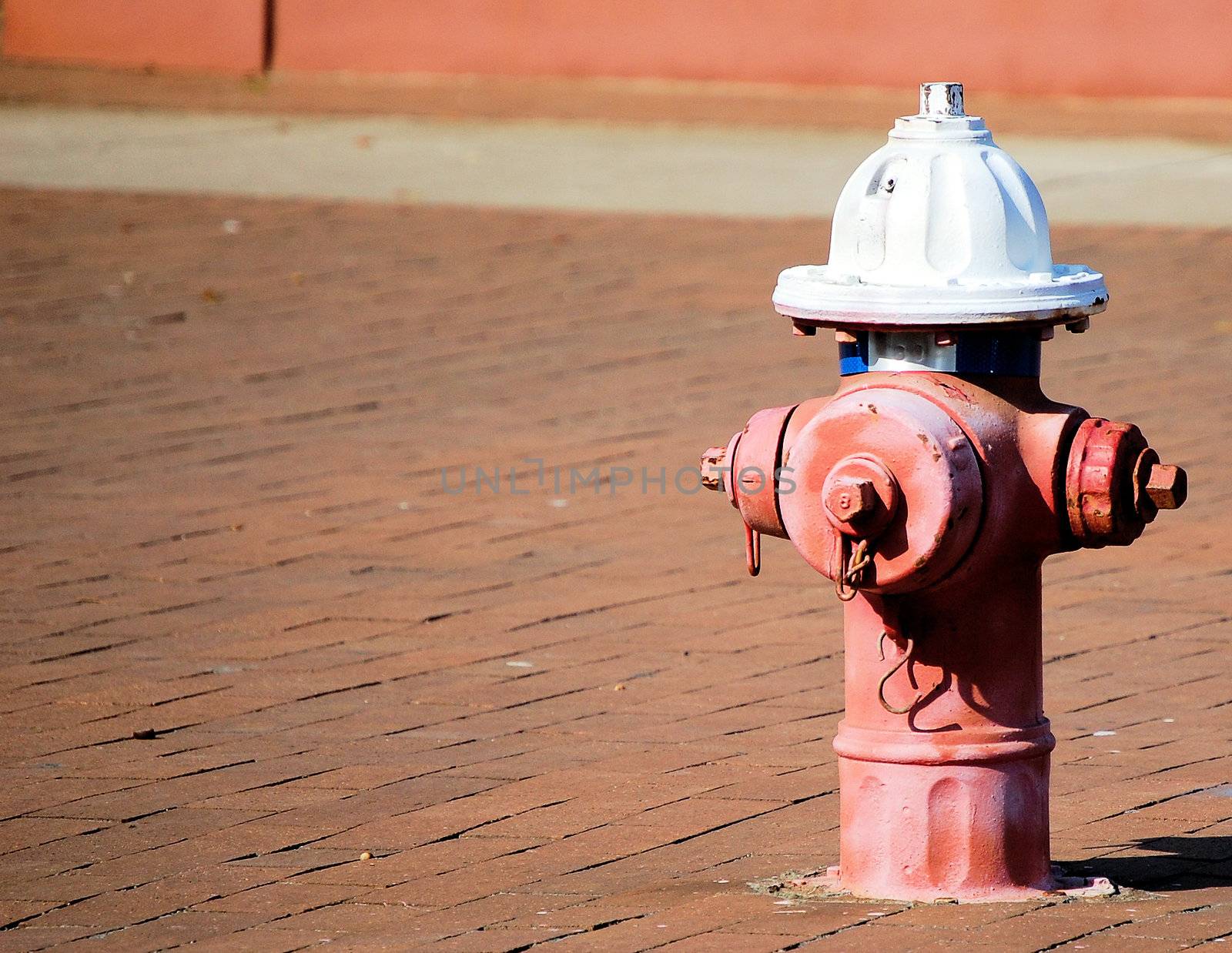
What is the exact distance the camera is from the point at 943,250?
3.22 metres

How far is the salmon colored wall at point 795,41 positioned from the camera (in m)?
14.6

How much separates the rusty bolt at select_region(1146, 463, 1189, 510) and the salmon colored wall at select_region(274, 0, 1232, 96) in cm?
1197

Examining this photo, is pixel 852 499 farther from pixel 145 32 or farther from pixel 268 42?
pixel 145 32

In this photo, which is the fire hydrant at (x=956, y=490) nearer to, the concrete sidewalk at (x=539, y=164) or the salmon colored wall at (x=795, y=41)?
the concrete sidewalk at (x=539, y=164)

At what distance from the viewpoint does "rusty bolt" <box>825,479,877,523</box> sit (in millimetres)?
3107

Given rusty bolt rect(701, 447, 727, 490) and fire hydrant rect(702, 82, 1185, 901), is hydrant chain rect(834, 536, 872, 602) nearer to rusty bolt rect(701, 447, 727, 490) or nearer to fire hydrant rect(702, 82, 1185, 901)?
fire hydrant rect(702, 82, 1185, 901)

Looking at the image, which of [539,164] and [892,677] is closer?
[892,677]

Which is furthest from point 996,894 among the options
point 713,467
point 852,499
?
point 713,467

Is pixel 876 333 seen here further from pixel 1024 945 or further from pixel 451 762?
pixel 451 762

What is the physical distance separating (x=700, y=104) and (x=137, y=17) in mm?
4463

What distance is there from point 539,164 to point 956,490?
32.0ft

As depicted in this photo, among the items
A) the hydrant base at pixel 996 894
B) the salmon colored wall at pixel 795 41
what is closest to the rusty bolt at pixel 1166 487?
the hydrant base at pixel 996 894

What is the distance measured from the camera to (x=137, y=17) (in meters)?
16.2

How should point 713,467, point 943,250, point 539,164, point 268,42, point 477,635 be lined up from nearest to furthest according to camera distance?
point 943,250, point 713,467, point 477,635, point 539,164, point 268,42
